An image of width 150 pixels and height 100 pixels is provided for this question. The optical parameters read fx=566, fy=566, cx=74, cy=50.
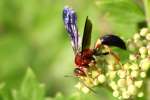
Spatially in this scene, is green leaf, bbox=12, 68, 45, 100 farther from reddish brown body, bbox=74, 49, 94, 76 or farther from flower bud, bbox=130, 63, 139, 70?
flower bud, bbox=130, 63, 139, 70

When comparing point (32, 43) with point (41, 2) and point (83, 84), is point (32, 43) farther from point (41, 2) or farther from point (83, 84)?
point (83, 84)

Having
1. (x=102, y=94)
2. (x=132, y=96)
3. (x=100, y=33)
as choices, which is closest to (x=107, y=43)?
(x=132, y=96)

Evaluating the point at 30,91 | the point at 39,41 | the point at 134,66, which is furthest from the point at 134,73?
the point at 39,41

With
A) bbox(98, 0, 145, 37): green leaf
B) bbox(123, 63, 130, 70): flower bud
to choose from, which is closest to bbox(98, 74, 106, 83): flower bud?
bbox(123, 63, 130, 70): flower bud

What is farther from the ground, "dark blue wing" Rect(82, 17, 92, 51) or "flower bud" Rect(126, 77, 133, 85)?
"dark blue wing" Rect(82, 17, 92, 51)

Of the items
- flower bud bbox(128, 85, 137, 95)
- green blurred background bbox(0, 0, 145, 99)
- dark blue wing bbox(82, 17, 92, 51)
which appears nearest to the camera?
flower bud bbox(128, 85, 137, 95)

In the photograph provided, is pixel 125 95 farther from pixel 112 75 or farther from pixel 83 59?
pixel 83 59
